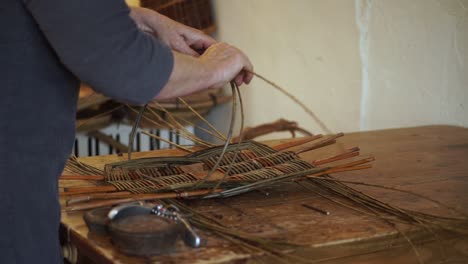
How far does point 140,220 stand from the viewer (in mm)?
1001

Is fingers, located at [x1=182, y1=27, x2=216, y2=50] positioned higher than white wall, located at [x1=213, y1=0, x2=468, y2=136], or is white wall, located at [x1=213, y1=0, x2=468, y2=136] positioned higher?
fingers, located at [x1=182, y1=27, x2=216, y2=50]

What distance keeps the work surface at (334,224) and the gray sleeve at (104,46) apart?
0.22m

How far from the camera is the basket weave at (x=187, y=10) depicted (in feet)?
10.8

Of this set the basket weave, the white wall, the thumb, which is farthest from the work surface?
the basket weave

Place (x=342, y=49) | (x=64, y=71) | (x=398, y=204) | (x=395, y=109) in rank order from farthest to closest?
(x=342, y=49) → (x=395, y=109) → (x=398, y=204) → (x=64, y=71)

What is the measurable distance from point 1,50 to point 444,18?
4.46ft

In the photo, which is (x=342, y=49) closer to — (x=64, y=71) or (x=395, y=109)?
(x=395, y=109)

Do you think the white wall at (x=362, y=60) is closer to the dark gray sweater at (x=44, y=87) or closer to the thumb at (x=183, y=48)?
the thumb at (x=183, y=48)

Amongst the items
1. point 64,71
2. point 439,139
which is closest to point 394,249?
point 64,71

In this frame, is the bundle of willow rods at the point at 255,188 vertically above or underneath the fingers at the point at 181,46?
underneath

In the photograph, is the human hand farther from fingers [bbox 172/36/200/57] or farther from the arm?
fingers [bbox 172/36/200/57]

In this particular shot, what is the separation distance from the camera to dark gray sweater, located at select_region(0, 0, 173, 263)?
3.26 feet

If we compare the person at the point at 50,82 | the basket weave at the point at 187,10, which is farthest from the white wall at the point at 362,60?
the person at the point at 50,82

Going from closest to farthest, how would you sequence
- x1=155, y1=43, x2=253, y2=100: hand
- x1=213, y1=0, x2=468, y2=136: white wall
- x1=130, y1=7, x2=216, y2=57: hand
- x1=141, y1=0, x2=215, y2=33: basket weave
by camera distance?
x1=155, y1=43, x2=253, y2=100: hand, x1=130, y1=7, x2=216, y2=57: hand, x1=213, y1=0, x2=468, y2=136: white wall, x1=141, y1=0, x2=215, y2=33: basket weave
